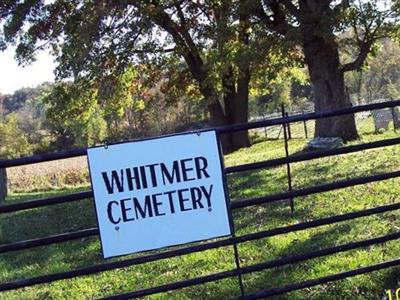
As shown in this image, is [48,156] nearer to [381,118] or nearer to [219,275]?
[219,275]

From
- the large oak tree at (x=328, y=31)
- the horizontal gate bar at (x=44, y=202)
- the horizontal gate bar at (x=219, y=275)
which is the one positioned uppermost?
the large oak tree at (x=328, y=31)

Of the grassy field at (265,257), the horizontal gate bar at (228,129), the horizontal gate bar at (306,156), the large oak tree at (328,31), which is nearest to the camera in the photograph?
the horizontal gate bar at (228,129)

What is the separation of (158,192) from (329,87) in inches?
Answer: 619

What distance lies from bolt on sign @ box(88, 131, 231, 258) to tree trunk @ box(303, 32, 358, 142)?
14893 mm

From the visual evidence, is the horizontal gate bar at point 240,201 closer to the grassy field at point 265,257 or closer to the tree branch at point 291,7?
the grassy field at point 265,257

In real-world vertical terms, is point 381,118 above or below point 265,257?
above

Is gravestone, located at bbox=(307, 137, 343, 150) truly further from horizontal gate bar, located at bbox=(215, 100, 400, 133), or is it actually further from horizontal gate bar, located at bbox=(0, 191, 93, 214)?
horizontal gate bar, located at bbox=(0, 191, 93, 214)

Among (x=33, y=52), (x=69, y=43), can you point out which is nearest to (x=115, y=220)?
(x=69, y=43)

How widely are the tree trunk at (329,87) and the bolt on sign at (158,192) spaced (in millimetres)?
14893

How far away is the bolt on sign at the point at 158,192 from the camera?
12.2 ft

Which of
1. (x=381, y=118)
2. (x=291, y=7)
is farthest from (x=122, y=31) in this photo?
(x=381, y=118)

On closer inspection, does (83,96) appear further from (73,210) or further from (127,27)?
(73,210)

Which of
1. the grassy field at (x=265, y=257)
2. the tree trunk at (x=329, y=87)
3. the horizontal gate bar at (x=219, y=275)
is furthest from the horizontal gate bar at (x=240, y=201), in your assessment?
the tree trunk at (x=329, y=87)

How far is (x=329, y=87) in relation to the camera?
734 inches
